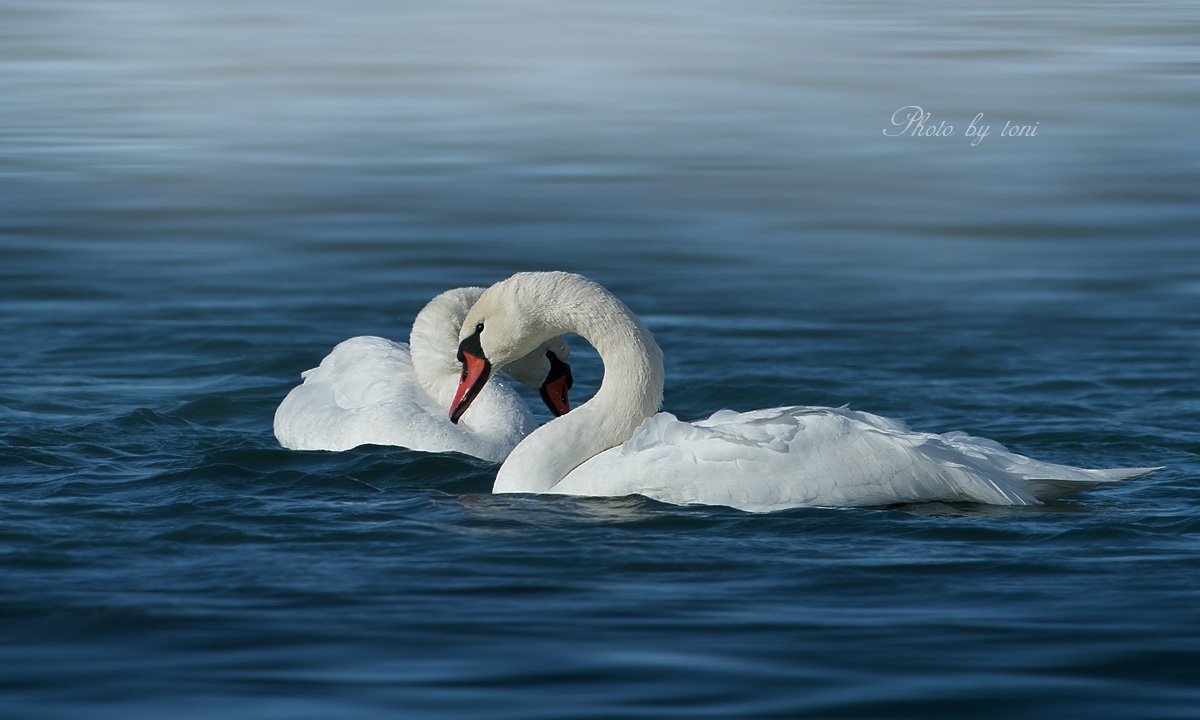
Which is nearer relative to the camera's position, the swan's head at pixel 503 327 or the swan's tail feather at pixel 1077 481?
the swan's tail feather at pixel 1077 481

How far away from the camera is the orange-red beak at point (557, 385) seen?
1019cm

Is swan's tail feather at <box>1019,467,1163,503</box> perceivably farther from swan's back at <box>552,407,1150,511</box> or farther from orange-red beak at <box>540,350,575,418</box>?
orange-red beak at <box>540,350,575,418</box>

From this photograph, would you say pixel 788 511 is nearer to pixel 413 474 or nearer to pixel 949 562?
pixel 949 562

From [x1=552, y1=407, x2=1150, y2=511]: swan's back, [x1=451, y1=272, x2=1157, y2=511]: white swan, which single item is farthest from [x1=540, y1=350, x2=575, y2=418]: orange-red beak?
[x1=552, y1=407, x2=1150, y2=511]: swan's back

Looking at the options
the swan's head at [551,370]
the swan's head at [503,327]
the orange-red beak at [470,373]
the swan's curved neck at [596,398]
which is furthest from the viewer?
the swan's head at [551,370]

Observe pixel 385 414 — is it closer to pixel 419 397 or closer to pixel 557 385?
pixel 419 397

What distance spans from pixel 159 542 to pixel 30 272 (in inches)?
399

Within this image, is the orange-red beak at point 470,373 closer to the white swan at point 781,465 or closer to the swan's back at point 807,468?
the white swan at point 781,465

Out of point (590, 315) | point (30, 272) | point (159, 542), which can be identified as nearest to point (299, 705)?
point (159, 542)

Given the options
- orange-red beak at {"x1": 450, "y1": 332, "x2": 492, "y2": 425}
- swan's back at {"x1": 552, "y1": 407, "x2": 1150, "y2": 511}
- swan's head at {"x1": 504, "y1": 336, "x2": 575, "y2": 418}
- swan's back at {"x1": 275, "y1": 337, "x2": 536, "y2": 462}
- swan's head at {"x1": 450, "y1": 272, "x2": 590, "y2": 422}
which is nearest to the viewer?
swan's back at {"x1": 552, "y1": 407, "x2": 1150, "y2": 511}

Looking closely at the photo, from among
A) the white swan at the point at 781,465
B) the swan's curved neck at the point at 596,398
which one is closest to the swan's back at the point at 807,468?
the white swan at the point at 781,465

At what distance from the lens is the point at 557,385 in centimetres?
1023

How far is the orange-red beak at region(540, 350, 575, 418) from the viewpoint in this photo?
1019cm

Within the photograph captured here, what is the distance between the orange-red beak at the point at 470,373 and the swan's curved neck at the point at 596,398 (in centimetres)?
43
